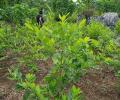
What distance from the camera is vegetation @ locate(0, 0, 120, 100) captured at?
351 centimetres

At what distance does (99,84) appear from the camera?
5590 millimetres

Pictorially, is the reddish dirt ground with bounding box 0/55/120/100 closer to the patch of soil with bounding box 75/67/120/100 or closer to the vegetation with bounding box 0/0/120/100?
the patch of soil with bounding box 75/67/120/100

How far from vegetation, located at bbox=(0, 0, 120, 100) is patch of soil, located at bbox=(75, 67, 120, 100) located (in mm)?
201

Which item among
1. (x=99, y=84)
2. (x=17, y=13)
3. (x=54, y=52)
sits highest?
(x=54, y=52)

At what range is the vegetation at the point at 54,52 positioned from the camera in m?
3.51

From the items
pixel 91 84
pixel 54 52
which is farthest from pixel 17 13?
pixel 54 52

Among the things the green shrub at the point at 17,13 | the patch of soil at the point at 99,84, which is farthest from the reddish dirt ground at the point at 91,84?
the green shrub at the point at 17,13

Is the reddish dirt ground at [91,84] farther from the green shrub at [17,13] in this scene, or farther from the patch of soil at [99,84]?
the green shrub at [17,13]

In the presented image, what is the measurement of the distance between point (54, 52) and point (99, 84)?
204cm

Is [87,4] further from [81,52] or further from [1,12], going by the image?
[81,52]

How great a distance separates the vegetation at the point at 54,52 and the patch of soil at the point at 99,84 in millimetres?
201

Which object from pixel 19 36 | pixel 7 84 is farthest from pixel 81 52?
pixel 19 36

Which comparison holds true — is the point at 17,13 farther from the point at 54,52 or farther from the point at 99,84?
the point at 54,52

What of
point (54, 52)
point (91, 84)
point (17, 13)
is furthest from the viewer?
point (17, 13)
